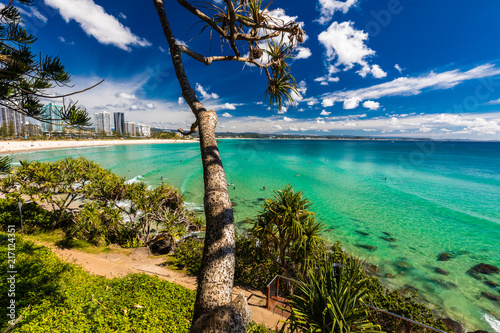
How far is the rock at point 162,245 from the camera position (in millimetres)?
9672

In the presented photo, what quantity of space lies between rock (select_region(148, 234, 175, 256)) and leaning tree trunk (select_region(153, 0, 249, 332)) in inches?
382

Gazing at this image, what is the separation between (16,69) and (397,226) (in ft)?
74.9

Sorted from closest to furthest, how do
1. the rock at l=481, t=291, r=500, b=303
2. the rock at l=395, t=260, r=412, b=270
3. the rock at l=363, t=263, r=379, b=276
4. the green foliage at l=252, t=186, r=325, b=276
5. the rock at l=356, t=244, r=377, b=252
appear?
the green foliage at l=252, t=186, r=325, b=276
the rock at l=481, t=291, r=500, b=303
the rock at l=363, t=263, r=379, b=276
the rock at l=395, t=260, r=412, b=270
the rock at l=356, t=244, r=377, b=252

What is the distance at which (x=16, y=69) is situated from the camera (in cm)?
309

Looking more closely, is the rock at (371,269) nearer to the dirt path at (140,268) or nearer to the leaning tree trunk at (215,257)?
the dirt path at (140,268)

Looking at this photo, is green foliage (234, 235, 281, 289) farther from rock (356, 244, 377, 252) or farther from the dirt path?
rock (356, 244, 377, 252)

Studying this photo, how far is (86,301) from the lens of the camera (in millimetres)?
3785

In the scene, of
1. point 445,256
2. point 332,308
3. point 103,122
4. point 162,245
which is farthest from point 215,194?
point 103,122

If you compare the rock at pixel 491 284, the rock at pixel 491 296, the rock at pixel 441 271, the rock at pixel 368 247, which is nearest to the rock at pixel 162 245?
the rock at pixel 368 247

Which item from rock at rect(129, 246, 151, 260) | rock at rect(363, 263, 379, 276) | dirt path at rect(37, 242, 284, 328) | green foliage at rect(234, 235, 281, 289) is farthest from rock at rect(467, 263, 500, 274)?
rock at rect(129, 246, 151, 260)

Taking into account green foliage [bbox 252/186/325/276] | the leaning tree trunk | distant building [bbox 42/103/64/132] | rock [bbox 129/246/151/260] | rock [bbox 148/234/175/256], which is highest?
distant building [bbox 42/103/64/132]

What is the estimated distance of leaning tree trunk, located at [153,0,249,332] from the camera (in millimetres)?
927

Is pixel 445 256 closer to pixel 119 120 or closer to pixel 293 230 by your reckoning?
pixel 293 230

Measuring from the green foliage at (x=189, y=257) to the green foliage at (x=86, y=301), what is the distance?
6.88 ft
